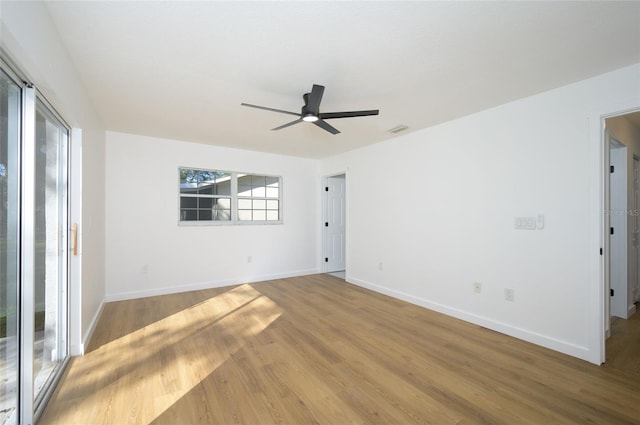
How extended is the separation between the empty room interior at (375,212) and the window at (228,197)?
0.61ft

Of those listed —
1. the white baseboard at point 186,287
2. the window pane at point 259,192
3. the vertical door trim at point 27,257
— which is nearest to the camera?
the vertical door trim at point 27,257

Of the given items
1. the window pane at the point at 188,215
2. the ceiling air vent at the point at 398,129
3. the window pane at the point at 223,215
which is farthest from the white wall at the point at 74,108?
the ceiling air vent at the point at 398,129

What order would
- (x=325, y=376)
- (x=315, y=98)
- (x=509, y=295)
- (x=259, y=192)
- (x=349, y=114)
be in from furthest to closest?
(x=259, y=192) → (x=509, y=295) → (x=349, y=114) → (x=315, y=98) → (x=325, y=376)

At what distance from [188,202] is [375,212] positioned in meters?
3.13

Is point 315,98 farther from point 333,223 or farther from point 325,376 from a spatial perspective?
point 333,223

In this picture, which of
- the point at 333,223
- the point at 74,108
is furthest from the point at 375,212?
the point at 74,108

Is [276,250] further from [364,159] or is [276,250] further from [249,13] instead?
[249,13]

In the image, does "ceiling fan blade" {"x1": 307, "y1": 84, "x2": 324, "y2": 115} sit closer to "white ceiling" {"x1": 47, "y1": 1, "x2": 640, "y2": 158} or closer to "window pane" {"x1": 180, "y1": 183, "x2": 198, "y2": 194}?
"white ceiling" {"x1": 47, "y1": 1, "x2": 640, "y2": 158}

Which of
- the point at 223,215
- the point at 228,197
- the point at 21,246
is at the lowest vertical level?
the point at 21,246

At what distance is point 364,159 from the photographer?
5020mm

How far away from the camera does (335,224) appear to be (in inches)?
249

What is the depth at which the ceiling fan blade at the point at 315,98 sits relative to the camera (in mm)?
2392

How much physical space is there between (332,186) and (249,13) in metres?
4.60

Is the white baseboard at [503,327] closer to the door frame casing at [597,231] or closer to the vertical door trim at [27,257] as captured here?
the door frame casing at [597,231]
